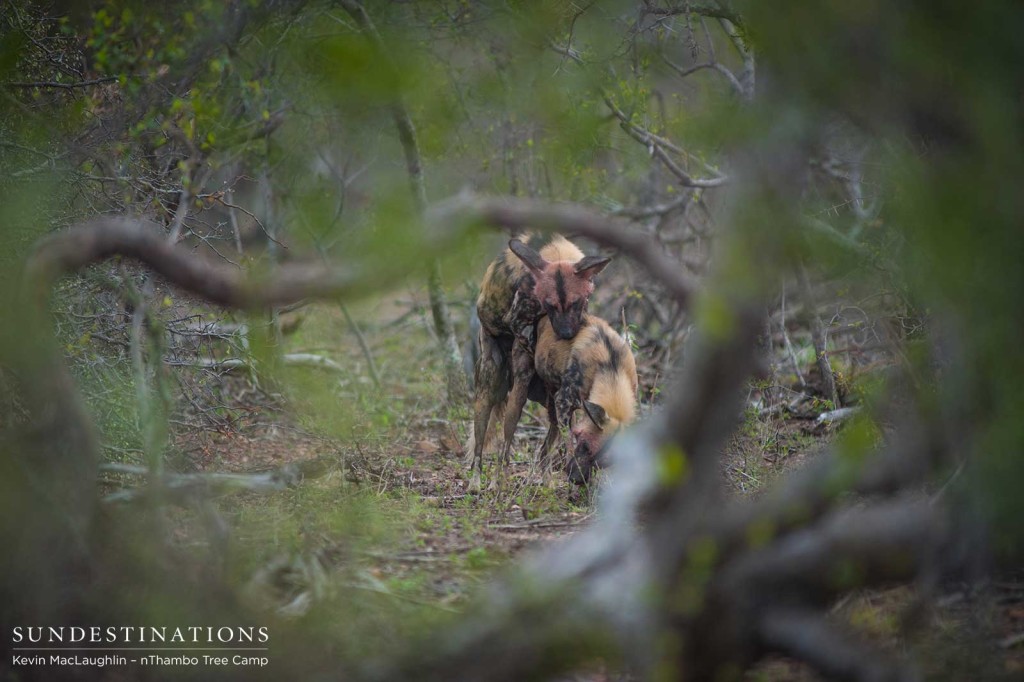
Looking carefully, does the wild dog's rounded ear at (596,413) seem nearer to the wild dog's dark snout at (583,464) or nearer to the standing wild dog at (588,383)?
the standing wild dog at (588,383)

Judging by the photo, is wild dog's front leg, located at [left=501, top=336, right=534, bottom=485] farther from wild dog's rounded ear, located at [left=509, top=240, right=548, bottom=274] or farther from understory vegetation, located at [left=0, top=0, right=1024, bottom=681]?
wild dog's rounded ear, located at [left=509, top=240, right=548, bottom=274]

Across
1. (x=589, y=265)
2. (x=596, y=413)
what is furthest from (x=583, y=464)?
(x=589, y=265)

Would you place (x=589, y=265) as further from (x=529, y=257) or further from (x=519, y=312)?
(x=519, y=312)

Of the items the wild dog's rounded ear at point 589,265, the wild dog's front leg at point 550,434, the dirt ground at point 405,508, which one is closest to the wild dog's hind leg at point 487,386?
the dirt ground at point 405,508

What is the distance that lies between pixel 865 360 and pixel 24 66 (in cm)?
607

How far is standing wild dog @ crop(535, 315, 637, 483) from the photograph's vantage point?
246 inches

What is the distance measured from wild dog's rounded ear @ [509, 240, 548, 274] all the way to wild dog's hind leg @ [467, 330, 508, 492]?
0.87 meters

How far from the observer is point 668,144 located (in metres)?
7.59

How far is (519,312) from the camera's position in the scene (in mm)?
6758

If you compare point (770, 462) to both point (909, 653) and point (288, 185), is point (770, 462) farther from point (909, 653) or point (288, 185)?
point (288, 185)

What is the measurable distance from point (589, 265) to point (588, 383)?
0.79 meters

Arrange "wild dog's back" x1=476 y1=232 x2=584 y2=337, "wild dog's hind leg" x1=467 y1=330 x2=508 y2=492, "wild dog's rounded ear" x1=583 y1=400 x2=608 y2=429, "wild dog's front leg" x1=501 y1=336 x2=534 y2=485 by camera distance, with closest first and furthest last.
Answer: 1. "wild dog's rounded ear" x1=583 y1=400 x2=608 y2=429
2. "wild dog's back" x1=476 y1=232 x2=584 y2=337
3. "wild dog's front leg" x1=501 y1=336 x2=534 y2=485
4. "wild dog's hind leg" x1=467 y1=330 x2=508 y2=492

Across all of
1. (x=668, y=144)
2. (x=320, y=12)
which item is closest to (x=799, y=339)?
(x=668, y=144)

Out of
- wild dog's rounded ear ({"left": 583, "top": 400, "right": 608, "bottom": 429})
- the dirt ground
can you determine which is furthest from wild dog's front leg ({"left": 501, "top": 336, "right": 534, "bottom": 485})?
wild dog's rounded ear ({"left": 583, "top": 400, "right": 608, "bottom": 429})
